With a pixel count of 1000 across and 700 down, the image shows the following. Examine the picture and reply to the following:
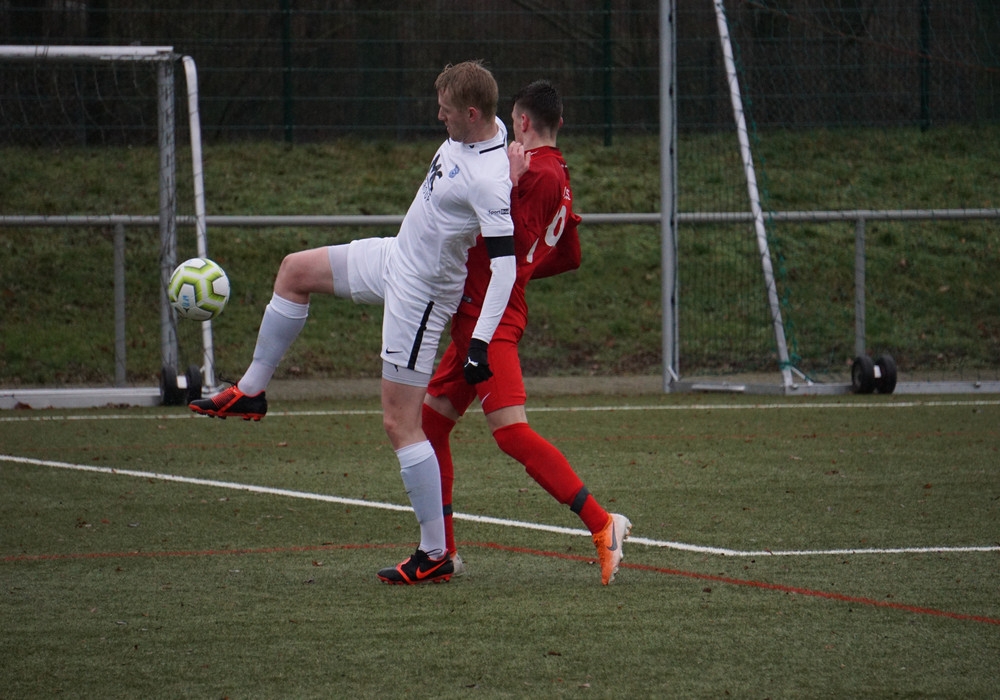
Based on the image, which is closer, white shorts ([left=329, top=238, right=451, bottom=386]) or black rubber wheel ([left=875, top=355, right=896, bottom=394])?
white shorts ([left=329, top=238, right=451, bottom=386])

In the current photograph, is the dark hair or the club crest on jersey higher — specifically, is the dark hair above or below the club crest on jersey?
above

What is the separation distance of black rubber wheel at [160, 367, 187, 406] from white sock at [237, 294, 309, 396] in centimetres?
535

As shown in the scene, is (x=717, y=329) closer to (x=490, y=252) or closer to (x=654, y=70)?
(x=654, y=70)

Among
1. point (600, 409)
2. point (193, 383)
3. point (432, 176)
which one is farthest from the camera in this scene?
point (193, 383)

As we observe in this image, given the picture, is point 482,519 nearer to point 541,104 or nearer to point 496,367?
point 496,367

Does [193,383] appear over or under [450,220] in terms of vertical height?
under

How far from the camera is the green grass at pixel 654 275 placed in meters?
12.7

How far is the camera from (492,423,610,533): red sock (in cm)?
469

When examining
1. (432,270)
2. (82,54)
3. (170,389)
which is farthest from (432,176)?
(82,54)

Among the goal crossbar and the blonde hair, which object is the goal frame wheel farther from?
the blonde hair

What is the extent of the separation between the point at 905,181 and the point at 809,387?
4616 millimetres

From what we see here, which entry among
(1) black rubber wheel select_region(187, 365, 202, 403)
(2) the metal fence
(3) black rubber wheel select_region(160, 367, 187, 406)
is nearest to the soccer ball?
(1) black rubber wheel select_region(187, 365, 202, 403)

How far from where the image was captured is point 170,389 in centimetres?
1032

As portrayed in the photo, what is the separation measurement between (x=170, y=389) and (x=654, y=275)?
251 inches
